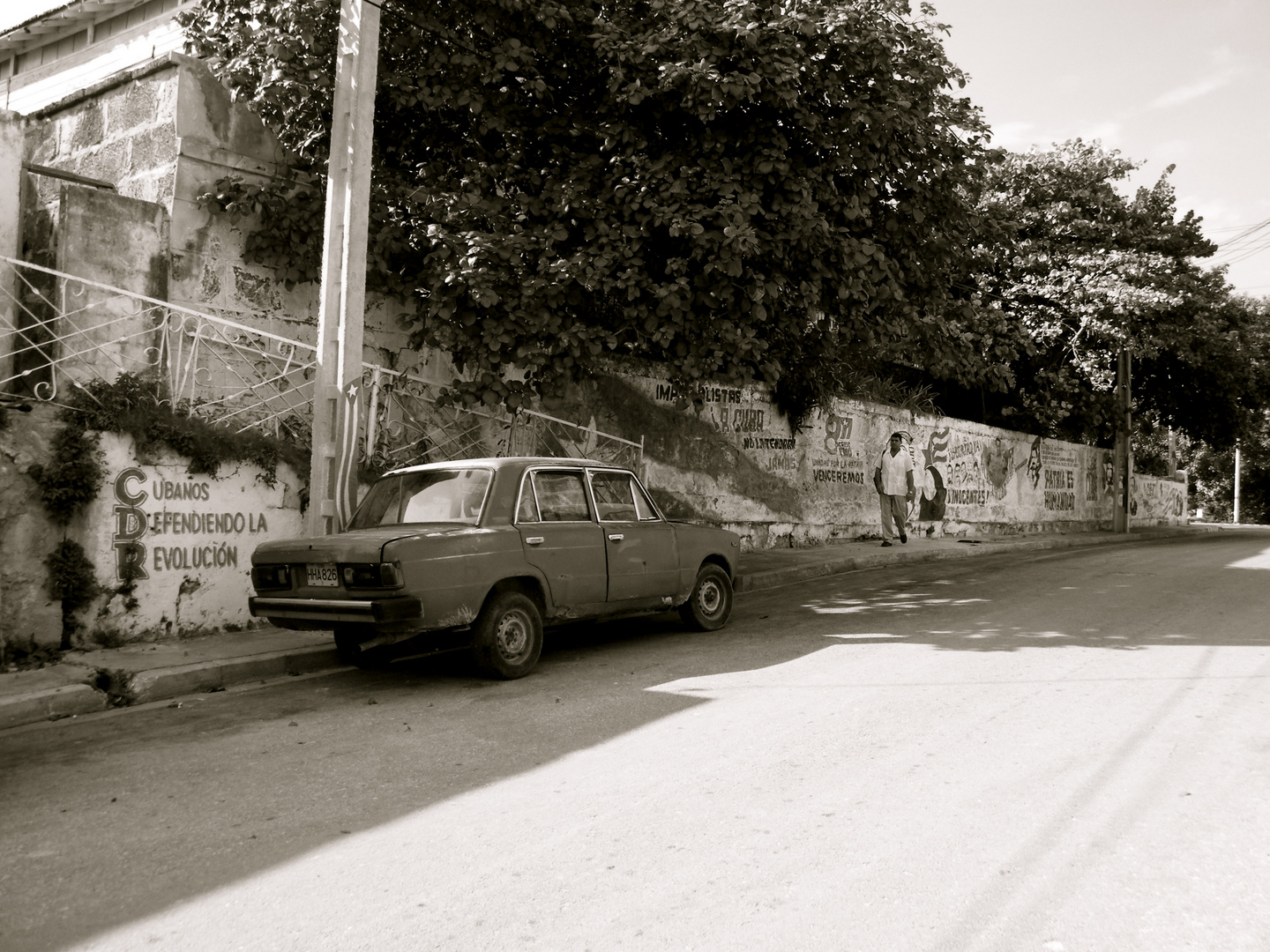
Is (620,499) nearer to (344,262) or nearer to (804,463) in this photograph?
(344,262)

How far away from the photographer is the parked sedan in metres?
6.35

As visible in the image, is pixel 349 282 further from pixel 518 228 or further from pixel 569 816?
pixel 569 816

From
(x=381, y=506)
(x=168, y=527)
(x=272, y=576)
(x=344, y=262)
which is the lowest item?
(x=272, y=576)

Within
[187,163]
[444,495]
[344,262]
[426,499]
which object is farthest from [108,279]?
[444,495]

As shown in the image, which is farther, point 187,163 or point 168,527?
point 187,163

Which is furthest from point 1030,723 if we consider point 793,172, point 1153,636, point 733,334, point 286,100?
point 286,100

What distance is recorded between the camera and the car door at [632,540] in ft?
25.7

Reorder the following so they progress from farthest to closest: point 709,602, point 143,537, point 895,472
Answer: point 895,472, point 709,602, point 143,537

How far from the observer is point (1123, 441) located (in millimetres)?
28703

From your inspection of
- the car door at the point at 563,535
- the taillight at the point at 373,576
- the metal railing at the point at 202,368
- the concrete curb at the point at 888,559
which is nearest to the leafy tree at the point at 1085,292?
the concrete curb at the point at 888,559

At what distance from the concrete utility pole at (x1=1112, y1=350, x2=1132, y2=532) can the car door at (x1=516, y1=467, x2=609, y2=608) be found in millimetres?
23630

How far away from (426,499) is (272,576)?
3.93 feet

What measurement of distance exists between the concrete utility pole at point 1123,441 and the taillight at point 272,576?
25608 millimetres

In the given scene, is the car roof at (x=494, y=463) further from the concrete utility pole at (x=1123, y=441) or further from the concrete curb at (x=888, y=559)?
the concrete utility pole at (x=1123, y=441)
